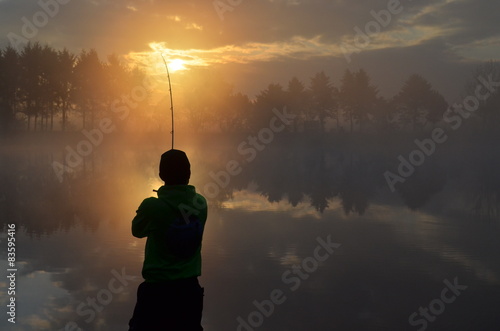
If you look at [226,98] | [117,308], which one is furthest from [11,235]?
[226,98]

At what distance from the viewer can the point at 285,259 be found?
10133 mm

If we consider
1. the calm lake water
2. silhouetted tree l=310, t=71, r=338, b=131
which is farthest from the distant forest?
the calm lake water

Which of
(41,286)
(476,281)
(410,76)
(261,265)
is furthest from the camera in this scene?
(410,76)

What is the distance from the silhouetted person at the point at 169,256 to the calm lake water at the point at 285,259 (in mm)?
2683

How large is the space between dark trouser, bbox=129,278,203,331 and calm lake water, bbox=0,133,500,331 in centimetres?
264

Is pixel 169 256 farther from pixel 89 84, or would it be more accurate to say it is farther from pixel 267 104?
pixel 267 104

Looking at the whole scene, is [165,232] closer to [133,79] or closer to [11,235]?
[11,235]

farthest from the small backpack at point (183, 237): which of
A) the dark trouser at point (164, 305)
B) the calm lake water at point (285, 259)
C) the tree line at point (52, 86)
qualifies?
the tree line at point (52, 86)

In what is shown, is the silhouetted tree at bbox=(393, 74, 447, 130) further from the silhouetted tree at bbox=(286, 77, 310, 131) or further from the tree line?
the tree line

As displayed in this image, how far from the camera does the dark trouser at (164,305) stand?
4.08 m

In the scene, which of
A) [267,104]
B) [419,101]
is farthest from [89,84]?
[419,101]

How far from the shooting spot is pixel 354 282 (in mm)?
8570

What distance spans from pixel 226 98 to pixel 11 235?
7674cm

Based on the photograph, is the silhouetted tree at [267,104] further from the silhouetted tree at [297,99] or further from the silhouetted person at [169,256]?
the silhouetted person at [169,256]
